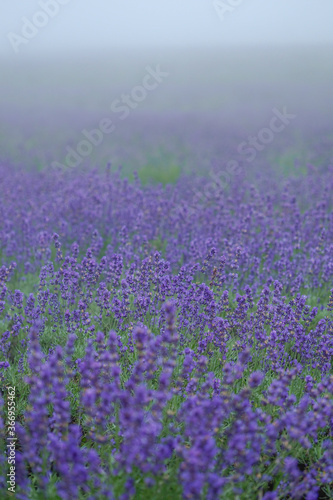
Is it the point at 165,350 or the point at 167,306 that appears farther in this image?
the point at 165,350

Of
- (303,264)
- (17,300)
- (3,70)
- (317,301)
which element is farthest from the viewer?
(3,70)

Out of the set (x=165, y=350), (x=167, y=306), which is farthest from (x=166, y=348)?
(x=167, y=306)

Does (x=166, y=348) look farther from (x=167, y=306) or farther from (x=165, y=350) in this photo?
(x=167, y=306)

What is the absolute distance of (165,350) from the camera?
2684mm

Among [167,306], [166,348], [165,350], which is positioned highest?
[167,306]

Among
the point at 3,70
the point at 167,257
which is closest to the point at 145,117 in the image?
the point at 167,257

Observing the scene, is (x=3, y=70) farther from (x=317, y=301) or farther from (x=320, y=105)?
(x=317, y=301)

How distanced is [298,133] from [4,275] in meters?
14.4

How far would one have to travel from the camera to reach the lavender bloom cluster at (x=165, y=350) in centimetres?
195

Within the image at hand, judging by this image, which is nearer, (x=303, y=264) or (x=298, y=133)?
(x=303, y=264)

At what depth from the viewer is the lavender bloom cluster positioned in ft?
6.39

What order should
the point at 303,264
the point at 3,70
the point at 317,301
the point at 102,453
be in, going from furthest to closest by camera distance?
the point at 3,70
the point at 303,264
the point at 317,301
the point at 102,453

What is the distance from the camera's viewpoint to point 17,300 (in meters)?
3.81

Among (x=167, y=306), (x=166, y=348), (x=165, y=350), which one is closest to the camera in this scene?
(x=167, y=306)
